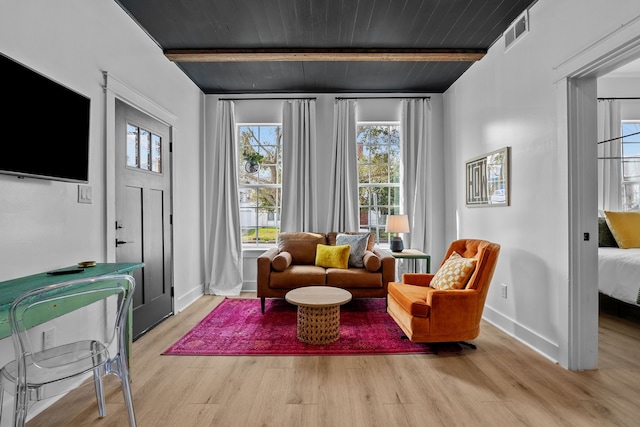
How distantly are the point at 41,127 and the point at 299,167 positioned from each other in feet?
9.53

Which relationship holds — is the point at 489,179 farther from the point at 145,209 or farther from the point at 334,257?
the point at 145,209

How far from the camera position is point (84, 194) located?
2184mm

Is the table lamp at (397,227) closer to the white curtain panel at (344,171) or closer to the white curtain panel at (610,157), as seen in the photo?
the white curtain panel at (344,171)

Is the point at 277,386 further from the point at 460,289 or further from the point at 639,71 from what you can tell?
the point at 639,71

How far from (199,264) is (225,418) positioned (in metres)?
2.84

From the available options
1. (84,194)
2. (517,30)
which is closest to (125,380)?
(84,194)

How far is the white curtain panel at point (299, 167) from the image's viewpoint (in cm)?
434

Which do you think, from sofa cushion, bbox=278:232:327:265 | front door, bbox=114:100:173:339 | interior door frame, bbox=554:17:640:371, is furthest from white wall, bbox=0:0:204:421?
interior door frame, bbox=554:17:640:371

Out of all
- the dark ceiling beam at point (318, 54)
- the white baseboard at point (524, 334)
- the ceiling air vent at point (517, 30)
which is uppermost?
the dark ceiling beam at point (318, 54)

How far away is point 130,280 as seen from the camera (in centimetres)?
149

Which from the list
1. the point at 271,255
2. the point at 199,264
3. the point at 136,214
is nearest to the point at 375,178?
the point at 271,255

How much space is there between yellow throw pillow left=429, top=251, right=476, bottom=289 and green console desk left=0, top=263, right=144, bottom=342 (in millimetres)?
2374

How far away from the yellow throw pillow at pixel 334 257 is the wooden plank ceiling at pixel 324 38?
2148 millimetres

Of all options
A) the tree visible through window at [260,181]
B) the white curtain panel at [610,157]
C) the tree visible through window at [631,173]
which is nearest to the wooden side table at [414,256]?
the tree visible through window at [260,181]
